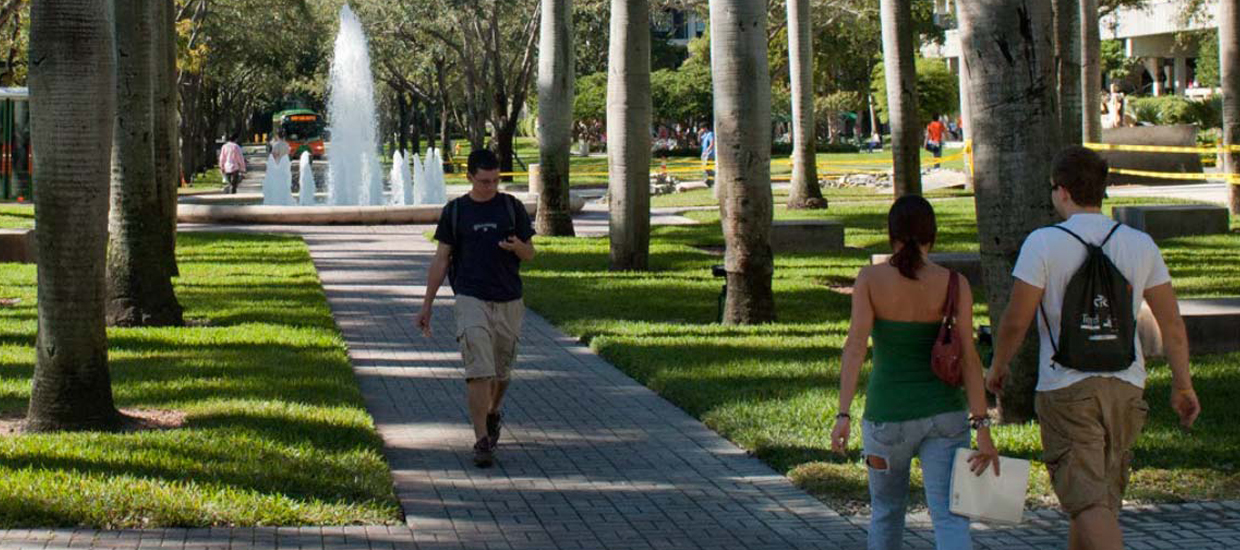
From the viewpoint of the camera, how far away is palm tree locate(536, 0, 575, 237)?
84.2ft

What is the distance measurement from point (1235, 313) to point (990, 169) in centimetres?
344

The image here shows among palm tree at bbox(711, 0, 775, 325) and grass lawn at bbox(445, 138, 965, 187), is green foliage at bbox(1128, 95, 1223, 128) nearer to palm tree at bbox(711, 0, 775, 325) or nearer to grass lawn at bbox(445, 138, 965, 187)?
grass lawn at bbox(445, 138, 965, 187)

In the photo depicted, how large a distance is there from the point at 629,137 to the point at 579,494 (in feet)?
40.4

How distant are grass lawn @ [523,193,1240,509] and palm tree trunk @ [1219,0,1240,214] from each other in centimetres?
102

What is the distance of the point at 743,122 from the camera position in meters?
14.9

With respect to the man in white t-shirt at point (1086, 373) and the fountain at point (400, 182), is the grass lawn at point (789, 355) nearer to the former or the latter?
the man in white t-shirt at point (1086, 373)

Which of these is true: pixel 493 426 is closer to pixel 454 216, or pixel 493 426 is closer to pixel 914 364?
pixel 454 216

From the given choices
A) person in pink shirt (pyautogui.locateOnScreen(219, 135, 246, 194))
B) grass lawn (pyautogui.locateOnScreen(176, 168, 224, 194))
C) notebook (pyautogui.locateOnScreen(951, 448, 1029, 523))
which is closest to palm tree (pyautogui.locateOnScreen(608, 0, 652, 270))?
notebook (pyautogui.locateOnScreen(951, 448, 1029, 523))

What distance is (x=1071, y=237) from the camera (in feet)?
19.9

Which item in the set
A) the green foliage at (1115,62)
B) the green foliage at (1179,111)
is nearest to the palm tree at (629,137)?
the green foliage at (1179,111)

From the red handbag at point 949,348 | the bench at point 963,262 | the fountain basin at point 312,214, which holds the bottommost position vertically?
the bench at point 963,262

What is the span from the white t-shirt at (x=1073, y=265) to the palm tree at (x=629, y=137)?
1469 cm

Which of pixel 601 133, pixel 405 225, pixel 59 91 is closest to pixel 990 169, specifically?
pixel 59 91

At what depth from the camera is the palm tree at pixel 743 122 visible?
14883 mm
